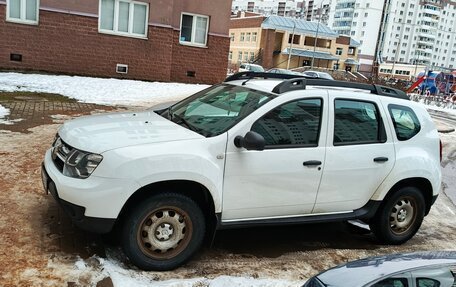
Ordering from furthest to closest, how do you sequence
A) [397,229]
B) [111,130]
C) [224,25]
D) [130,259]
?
1. [224,25]
2. [397,229]
3. [111,130]
4. [130,259]

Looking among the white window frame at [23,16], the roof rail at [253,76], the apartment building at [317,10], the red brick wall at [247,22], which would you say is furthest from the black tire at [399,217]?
the apartment building at [317,10]

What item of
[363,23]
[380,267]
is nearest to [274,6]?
[363,23]

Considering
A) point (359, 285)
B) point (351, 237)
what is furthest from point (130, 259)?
point (351, 237)

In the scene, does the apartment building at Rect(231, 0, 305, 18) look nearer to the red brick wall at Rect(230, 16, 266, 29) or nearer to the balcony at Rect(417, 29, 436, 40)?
the balcony at Rect(417, 29, 436, 40)

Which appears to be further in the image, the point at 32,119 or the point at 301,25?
the point at 301,25

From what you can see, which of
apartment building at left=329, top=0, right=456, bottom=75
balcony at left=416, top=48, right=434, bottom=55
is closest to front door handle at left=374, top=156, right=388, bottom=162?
apartment building at left=329, top=0, right=456, bottom=75

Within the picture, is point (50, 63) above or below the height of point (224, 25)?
below

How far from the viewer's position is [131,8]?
1878 cm

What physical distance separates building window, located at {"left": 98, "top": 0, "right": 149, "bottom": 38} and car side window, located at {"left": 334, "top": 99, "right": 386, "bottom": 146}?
49.6ft

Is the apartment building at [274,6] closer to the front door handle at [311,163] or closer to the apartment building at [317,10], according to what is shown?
the apartment building at [317,10]

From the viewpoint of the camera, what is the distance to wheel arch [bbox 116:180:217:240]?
4152 mm

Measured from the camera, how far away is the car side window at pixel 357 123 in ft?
16.3

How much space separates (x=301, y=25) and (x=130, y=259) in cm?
8517

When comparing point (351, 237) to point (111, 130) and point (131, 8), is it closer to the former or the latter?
point (111, 130)
